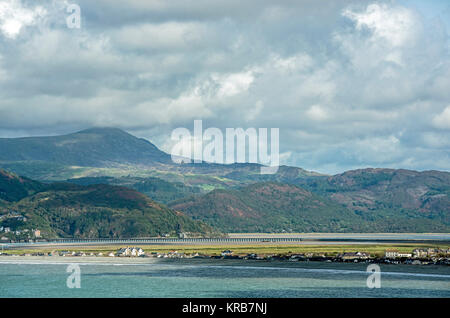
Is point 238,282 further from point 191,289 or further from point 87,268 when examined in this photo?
point 87,268
